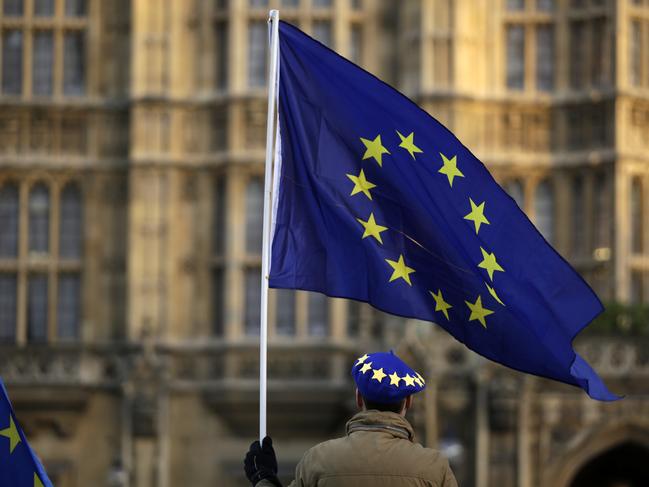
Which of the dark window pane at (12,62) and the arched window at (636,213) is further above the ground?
the dark window pane at (12,62)

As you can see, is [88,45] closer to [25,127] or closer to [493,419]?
[25,127]

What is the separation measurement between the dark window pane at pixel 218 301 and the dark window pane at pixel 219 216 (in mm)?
375

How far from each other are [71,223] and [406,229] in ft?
69.0

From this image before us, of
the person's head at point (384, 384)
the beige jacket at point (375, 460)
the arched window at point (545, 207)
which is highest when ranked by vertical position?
the arched window at point (545, 207)

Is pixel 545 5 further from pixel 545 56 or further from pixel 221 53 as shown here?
pixel 221 53

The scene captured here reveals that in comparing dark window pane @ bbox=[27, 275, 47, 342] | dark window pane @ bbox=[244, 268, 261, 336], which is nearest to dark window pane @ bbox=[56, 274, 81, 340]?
dark window pane @ bbox=[27, 275, 47, 342]

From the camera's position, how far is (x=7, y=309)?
30.2m

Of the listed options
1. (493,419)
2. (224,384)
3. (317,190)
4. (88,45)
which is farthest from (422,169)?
(88,45)

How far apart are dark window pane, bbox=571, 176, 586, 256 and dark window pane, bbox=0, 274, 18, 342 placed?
917 centimetres

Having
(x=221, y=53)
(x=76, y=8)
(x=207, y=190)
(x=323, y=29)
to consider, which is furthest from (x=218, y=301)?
(x=76, y=8)

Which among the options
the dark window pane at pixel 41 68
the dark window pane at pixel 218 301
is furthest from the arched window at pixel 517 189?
the dark window pane at pixel 41 68

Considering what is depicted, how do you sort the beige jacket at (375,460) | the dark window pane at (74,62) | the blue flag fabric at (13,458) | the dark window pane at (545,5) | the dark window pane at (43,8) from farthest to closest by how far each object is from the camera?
the dark window pane at (74,62), the dark window pane at (43,8), the dark window pane at (545,5), the blue flag fabric at (13,458), the beige jacket at (375,460)

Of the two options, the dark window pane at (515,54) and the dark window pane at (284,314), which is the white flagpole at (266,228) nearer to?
the dark window pane at (284,314)

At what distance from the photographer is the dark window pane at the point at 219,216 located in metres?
29.8
